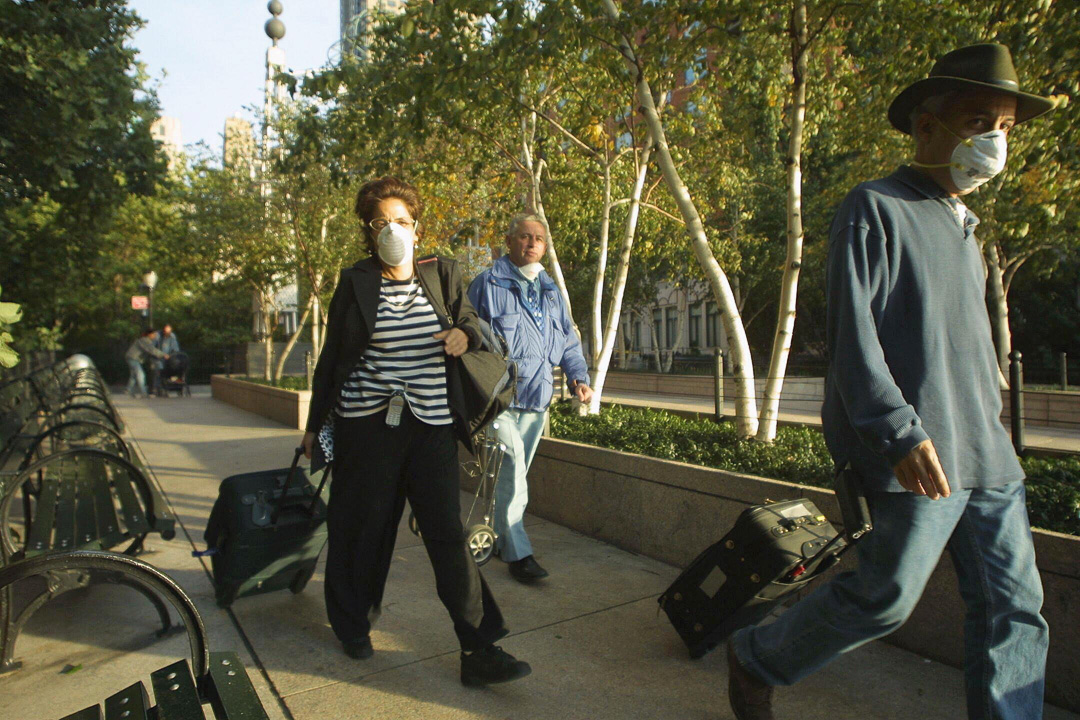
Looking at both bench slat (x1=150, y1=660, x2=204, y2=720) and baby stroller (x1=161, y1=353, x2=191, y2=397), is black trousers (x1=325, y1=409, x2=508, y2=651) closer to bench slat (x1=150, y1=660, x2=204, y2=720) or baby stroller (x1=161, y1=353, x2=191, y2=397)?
bench slat (x1=150, y1=660, x2=204, y2=720)

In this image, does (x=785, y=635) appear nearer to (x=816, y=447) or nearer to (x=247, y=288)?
(x=816, y=447)

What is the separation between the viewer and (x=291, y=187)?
647 inches

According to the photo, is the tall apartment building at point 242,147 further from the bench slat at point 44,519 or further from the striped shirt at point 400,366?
the striped shirt at point 400,366

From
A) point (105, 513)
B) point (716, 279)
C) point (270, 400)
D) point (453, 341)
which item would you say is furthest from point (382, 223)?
point (270, 400)

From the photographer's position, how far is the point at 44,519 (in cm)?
402

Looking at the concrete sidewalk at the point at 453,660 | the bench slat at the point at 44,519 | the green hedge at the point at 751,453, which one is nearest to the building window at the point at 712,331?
the green hedge at the point at 751,453

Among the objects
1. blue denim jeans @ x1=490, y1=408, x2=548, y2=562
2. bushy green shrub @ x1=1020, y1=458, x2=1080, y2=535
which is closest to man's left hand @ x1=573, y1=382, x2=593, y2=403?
blue denim jeans @ x1=490, y1=408, x2=548, y2=562

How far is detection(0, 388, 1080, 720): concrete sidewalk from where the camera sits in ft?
9.70

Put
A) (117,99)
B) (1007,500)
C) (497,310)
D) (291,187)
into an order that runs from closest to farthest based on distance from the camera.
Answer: (1007,500)
(497,310)
(117,99)
(291,187)

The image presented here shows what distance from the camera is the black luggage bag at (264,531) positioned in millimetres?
3619

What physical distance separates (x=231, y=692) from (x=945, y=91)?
95.0 inches

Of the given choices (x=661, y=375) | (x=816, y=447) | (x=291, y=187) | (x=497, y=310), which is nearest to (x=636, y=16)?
(x=497, y=310)

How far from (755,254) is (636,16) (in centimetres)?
2010

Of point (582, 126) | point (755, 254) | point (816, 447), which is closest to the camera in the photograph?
point (816, 447)
